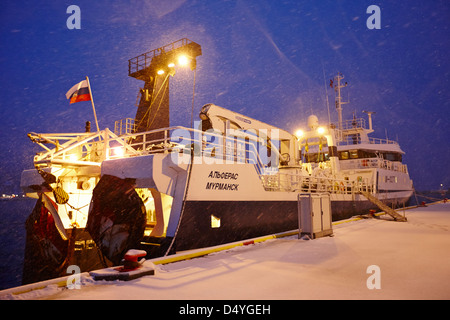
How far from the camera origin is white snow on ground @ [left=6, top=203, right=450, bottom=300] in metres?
4.48

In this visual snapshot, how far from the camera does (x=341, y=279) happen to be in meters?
5.30

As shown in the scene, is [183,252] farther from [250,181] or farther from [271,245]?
Result: [250,181]

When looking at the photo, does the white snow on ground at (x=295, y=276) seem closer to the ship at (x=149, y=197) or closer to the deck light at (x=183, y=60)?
the ship at (x=149, y=197)

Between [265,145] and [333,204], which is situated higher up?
[265,145]

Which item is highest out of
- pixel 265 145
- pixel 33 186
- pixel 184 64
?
pixel 184 64

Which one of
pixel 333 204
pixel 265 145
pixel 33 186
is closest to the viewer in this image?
pixel 33 186

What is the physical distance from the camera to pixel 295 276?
554cm

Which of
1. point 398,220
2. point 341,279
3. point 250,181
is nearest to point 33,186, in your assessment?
point 250,181

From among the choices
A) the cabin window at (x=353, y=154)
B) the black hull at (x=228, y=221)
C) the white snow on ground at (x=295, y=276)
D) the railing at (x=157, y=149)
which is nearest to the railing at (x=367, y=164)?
the cabin window at (x=353, y=154)

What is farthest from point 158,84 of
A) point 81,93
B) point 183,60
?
point 81,93

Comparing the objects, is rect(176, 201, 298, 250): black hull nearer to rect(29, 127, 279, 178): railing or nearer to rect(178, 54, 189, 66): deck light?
rect(29, 127, 279, 178): railing

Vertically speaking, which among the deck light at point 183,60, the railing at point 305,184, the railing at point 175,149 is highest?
the deck light at point 183,60

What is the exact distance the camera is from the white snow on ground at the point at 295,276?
448 centimetres
